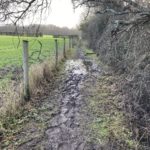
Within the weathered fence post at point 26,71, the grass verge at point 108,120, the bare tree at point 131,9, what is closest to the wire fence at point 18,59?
the weathered fence post at point 26,71

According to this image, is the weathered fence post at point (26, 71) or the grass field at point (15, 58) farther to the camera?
the grass field at point (15, 58)

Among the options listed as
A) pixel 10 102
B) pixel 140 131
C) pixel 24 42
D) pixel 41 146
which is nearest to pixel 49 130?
pixel 41 146

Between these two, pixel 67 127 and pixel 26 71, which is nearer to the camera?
pixel 67 127

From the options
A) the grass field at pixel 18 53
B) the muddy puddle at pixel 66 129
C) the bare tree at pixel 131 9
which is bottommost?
the muddy puddle at pixel 66 129

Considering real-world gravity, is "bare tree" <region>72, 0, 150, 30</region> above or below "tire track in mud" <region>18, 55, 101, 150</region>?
above

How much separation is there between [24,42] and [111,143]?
360cm

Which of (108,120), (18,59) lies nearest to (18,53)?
(18,59)

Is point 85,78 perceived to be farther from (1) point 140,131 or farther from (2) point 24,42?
(1) point 140,131

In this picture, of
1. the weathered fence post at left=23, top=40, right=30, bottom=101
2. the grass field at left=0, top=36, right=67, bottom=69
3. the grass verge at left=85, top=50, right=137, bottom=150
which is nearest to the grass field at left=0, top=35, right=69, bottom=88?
the grass field at left=0, top=36, right=67, bottom=69

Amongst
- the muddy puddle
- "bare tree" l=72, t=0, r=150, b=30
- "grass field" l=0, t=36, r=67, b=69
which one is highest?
"bare tree" l=72, t=0, r=150, b=30

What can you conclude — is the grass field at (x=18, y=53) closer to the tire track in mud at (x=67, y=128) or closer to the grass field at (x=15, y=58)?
the grass field at (x=15, y=58)

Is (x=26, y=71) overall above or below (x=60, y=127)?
above

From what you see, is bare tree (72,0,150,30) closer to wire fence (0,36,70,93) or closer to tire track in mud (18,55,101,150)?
wire fence (0,36,70,93)

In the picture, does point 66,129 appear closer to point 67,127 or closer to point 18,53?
point 67,127
